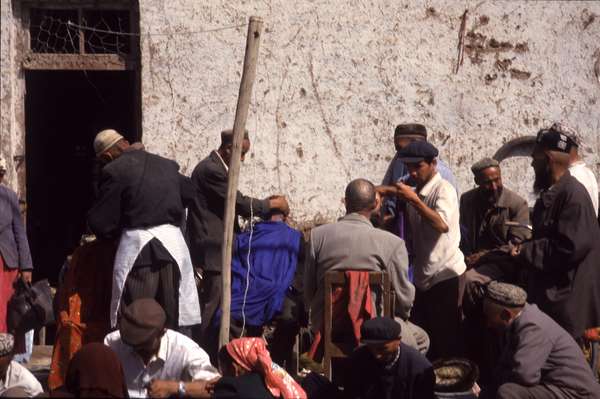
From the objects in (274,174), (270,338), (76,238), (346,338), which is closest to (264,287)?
(270,338)

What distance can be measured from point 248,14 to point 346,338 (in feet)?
10.8

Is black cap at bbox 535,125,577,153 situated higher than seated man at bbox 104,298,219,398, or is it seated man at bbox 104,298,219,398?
black cap at bbox 535,125,577,153

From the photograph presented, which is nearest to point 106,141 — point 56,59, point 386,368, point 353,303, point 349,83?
point 353,303

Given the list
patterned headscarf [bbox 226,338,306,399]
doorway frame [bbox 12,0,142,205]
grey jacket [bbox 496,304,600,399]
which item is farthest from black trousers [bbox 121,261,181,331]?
doorway frame [bbox 12,0,142,205]

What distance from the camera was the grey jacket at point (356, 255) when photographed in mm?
7941

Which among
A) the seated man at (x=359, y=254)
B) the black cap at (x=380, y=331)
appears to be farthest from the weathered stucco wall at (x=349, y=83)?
the black cap at (x=380, y=331)

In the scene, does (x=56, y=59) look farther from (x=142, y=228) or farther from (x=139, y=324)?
(x=139, y=324)

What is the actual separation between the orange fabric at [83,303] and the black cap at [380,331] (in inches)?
75.0

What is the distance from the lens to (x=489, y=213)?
9273 mm

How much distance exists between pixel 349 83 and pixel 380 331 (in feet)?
11.4

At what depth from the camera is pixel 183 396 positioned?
687 cm

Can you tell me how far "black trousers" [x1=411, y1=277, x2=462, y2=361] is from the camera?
8523mm

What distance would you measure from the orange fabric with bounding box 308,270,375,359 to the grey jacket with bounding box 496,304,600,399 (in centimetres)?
88

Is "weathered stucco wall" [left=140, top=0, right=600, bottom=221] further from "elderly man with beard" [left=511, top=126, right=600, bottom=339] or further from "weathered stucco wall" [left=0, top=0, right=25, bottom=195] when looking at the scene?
"elderly man with beard" [left=511, top=126, right=600, bottom=339]
